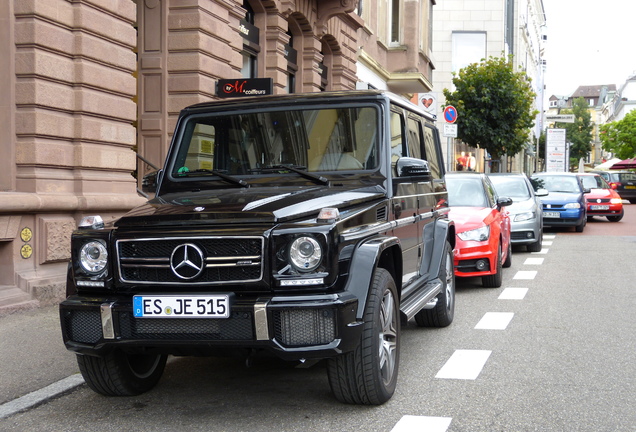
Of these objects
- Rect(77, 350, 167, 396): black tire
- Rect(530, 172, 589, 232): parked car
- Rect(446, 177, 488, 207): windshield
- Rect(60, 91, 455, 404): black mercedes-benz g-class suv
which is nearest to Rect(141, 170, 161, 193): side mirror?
Rect(60, 91, 455, 404): black mercedes-benz g-class suv

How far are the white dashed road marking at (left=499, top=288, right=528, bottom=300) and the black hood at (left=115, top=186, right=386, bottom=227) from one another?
199 inches

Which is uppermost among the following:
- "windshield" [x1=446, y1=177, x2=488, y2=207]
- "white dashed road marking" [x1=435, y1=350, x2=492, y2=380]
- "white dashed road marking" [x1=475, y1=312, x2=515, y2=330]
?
"windshield" [x1=446, y1=177, x2=488, y2=207]

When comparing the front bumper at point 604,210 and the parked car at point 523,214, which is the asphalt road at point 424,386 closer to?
the parked car at point 523,214

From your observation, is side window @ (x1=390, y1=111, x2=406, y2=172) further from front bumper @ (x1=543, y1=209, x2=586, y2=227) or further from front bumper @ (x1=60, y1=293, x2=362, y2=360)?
front bumper @ (x1=543, y1=209, x2=586, y2=227)

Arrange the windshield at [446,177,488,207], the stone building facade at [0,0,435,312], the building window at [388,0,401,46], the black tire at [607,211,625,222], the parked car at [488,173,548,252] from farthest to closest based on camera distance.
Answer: the building window at [388,0,401,46] < the black tire at [607,211,625,222] < the parked car at [488,173,548,252] < the windshield at [446,177,488,207] < the stone building facade at [0,0,435,312]

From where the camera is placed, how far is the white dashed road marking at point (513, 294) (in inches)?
407

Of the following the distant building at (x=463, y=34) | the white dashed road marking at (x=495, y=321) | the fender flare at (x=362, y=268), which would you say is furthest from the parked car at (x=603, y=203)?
the distant building at (x=463, y=34)

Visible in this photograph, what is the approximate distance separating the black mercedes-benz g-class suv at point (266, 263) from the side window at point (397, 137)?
0.07 metres

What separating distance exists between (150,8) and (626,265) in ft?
28.8

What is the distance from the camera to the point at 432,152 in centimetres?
789

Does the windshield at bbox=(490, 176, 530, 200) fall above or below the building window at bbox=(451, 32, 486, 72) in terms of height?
below

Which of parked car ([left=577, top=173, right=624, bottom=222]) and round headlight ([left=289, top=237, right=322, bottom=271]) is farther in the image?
parked car ([left=577, top=173, right=624, bottom=222])

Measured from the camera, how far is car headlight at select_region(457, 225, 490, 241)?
10852mm

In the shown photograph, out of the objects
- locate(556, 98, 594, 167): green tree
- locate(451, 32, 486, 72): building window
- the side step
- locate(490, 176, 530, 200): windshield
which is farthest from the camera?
locate(556, 98, 594, 167): green tree
